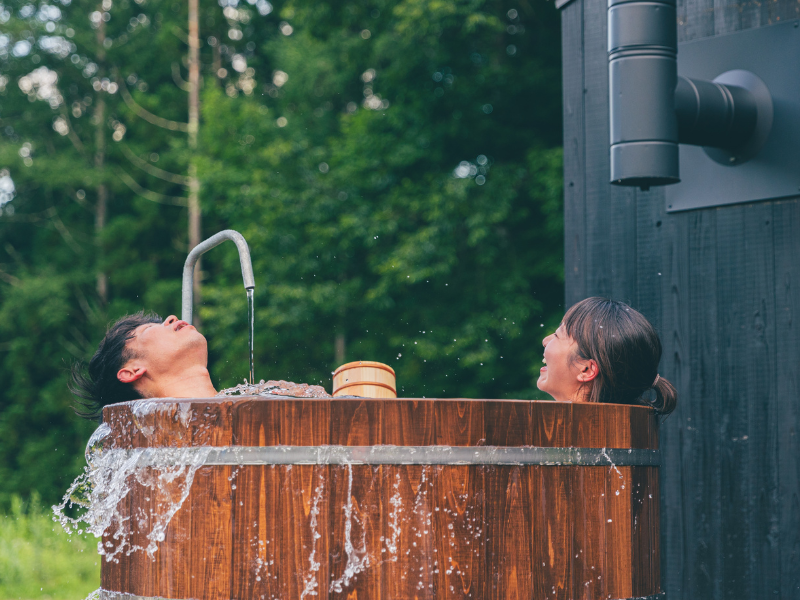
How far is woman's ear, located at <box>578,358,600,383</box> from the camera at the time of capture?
2446 millimetres

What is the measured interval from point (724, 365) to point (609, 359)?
1039 millimetres

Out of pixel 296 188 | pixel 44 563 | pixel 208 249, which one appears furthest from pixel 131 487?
pixel 296 188

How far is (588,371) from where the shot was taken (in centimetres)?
246

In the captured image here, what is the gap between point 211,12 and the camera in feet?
55.9

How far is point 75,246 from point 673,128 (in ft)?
54.1

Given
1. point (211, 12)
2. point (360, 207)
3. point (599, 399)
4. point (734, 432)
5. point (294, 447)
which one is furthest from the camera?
point (211, 12)

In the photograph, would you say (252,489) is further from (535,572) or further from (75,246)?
(75,246)

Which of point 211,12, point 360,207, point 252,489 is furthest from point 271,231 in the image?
point 252,489

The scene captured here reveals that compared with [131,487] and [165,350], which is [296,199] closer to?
[165,350]

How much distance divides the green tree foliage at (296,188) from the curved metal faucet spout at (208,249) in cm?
690

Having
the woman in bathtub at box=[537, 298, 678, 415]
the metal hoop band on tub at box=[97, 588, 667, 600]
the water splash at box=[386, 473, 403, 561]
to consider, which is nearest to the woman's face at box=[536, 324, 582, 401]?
the woman in bathtub at box=[537, 298, 678, 415]

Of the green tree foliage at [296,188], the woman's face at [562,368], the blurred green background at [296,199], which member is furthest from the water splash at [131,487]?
the green tree foliage at [296,188]

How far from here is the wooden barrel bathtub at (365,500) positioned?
1802 millimetres

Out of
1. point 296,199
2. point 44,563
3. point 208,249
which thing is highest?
point 296,199
